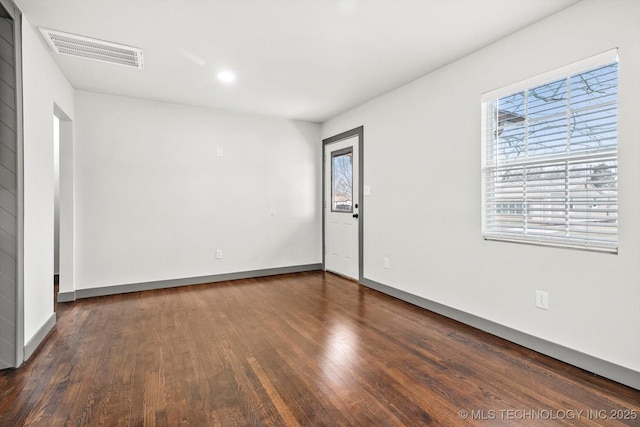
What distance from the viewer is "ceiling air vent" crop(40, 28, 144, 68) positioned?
267 cm

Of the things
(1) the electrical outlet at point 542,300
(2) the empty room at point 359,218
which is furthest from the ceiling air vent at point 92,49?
(1) the electrical outlet at point 542,300

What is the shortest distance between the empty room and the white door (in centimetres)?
26

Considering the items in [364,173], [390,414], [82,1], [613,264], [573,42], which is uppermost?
[82,1]

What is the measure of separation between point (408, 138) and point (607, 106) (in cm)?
182

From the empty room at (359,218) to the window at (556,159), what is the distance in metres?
0.01

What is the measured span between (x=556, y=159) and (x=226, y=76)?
306 centimetres

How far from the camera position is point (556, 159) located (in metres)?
2.41

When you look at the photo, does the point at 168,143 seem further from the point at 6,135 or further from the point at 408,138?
the point at 408,138

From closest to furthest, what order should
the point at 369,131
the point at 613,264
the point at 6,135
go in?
the point at 613,264, the point at 6,135, the point at 369,131

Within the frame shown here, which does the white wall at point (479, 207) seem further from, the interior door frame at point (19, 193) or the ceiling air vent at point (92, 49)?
the interior door frame at point (19, 193)

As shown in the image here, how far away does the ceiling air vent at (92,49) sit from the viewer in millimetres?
2670

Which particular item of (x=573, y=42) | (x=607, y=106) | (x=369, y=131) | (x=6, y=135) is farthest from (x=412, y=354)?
(x=6, y=135)

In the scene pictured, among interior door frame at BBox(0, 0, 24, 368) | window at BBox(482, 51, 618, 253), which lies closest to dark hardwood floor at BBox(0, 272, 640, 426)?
interior door frame at BBox(0, 0, 24, 368)

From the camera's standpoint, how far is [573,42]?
2.29m
